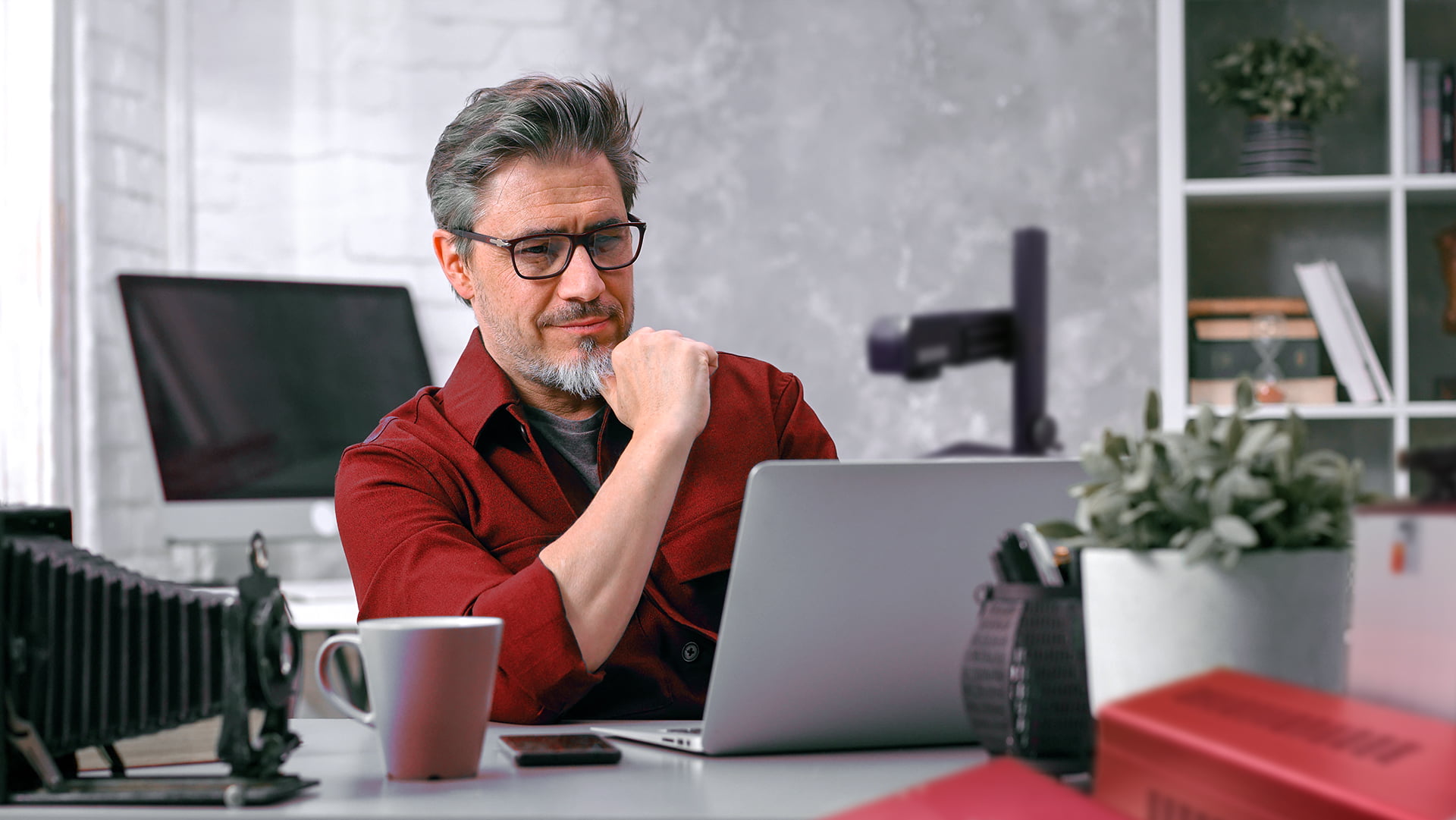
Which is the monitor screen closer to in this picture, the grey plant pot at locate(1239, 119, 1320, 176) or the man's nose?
the man's nose

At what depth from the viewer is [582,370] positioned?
1.54 metres

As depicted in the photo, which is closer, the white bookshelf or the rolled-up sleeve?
the rolled-up sleeve

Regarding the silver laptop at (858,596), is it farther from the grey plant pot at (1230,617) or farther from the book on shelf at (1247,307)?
the book on shelf at (1247,307)

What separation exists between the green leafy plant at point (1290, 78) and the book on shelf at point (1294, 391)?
1.73 feet

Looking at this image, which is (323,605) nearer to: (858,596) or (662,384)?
(662,384)

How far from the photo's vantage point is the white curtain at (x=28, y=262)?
2.28 meters

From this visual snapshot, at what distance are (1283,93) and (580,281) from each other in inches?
68.3

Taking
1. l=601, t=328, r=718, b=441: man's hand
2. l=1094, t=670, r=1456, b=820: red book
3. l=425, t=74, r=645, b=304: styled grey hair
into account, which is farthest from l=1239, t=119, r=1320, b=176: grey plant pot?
l=1094, t=670, r=1456, b=820: red book

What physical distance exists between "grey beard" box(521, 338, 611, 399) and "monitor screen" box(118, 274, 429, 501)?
3.62 ft

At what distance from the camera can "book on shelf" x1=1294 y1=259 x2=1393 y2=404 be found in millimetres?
2615

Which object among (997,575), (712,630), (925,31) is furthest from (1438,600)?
(925,31)

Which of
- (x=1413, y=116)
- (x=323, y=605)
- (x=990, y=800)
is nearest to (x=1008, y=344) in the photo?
(x=1413, y=116)

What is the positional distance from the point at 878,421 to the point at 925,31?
860mm

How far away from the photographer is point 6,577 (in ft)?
2.44
